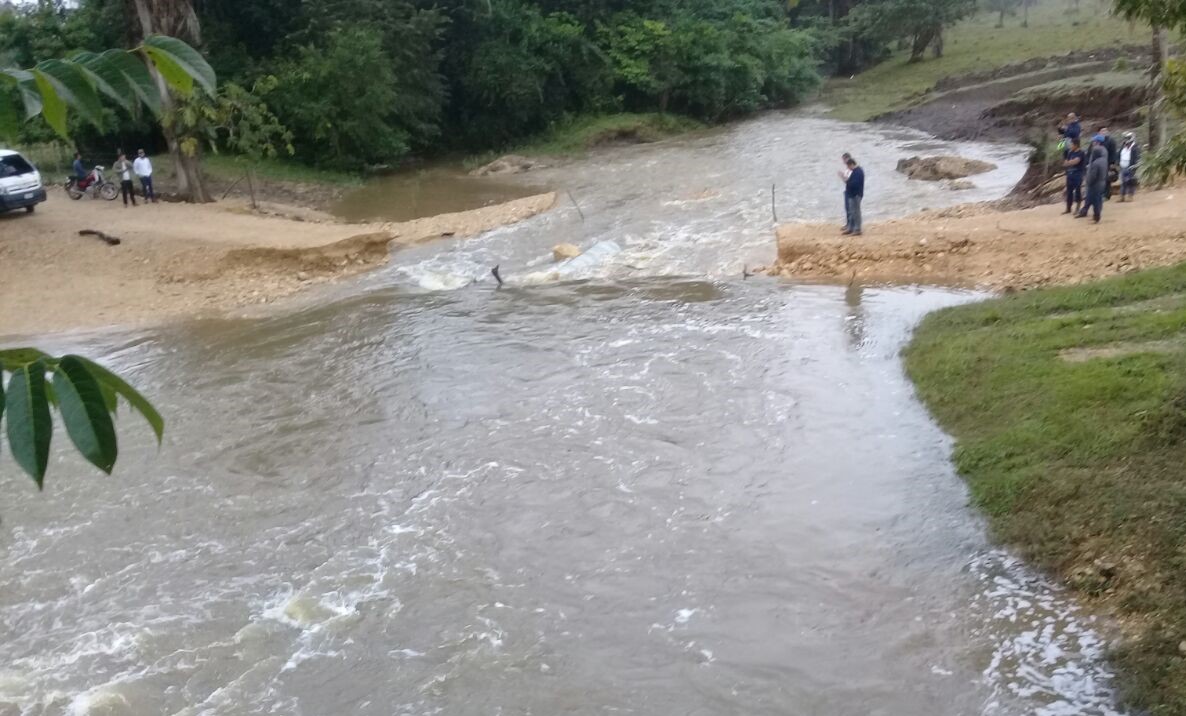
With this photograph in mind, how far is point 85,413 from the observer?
6.41 feet

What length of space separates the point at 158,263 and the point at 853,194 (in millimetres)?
13305

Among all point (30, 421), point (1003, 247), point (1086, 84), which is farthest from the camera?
point (1086, 84)

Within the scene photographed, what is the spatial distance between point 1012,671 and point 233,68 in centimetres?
3332

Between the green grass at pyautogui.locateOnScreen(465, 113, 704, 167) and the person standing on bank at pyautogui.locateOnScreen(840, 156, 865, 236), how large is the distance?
20409 millimetres

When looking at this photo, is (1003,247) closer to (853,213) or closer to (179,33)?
(853,213)

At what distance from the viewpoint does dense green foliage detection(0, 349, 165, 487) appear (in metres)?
1.92

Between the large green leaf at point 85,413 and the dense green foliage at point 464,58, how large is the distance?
988 inches

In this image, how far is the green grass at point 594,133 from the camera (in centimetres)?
3812

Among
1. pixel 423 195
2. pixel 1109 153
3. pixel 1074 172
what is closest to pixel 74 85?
pixel 1074 172

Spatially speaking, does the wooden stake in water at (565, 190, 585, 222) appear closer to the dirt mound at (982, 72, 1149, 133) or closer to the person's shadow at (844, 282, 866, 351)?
the person's shadow at (844, 282, 866, 351)

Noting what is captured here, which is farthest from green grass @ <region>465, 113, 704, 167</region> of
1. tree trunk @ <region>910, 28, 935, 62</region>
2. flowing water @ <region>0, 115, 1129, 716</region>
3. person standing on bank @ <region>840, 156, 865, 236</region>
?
flowing water @ <region>0, 115, 1129, 716</region>

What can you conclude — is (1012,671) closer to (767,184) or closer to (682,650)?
(682,650)

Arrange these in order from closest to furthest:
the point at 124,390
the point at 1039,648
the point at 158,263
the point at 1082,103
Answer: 1. the point at 124,390
2. the point at 1039,648
3. the point at 158,263
4. the point at 1082,103

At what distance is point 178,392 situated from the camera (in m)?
13.7
